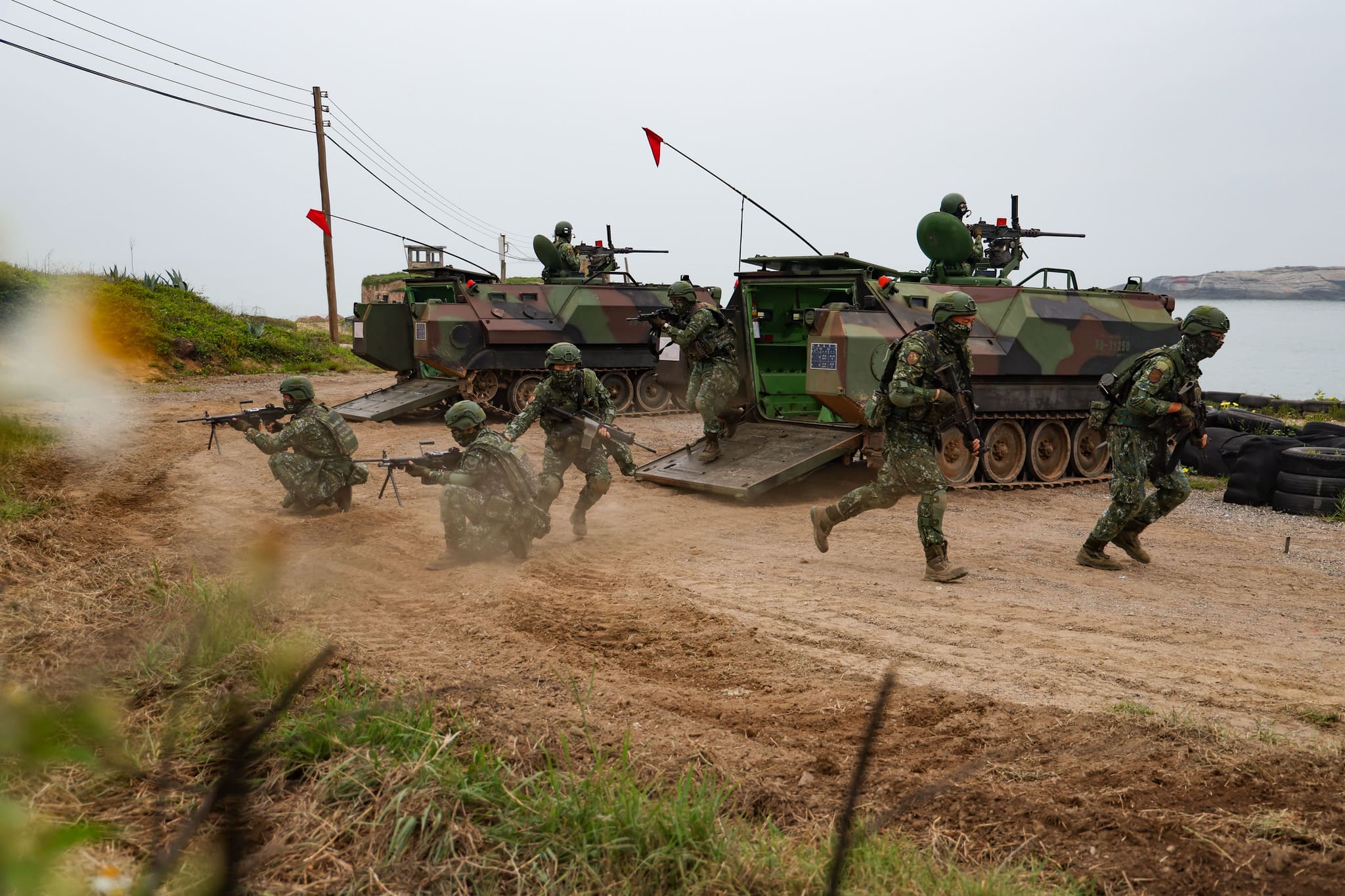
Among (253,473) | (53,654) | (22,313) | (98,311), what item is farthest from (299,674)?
(253,473)

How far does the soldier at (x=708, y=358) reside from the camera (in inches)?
404

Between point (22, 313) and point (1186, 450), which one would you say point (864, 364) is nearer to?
point (1186, 450)

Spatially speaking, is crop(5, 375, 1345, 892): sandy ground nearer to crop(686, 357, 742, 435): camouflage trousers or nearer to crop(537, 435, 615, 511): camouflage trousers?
crop(537, 435, 615, 511): camouflage trousers

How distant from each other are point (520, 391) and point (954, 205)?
7045mm

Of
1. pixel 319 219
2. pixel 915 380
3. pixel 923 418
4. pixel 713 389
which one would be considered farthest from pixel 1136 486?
pixel 319 219

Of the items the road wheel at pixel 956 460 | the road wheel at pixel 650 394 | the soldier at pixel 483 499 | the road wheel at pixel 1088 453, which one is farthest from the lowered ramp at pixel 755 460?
the road wheel at pixel 650 394

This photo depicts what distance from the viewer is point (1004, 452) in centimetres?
1086

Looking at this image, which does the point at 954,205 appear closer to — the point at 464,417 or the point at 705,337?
the point at 705,337

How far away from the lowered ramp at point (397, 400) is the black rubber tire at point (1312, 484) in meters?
10.7

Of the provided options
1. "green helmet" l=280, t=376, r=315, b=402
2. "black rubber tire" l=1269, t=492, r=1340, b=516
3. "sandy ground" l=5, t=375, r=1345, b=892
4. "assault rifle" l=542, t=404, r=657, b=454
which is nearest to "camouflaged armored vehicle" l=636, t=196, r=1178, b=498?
"sandy ground" l=5, t=375, r=1345, b=892

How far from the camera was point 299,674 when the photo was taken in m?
3.77

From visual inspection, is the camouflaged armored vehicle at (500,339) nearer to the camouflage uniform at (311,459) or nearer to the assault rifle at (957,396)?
the camouflage uniform at (311,459)

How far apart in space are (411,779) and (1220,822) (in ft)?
7.85

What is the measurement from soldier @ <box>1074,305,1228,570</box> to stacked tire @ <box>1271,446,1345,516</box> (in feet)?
9.58
